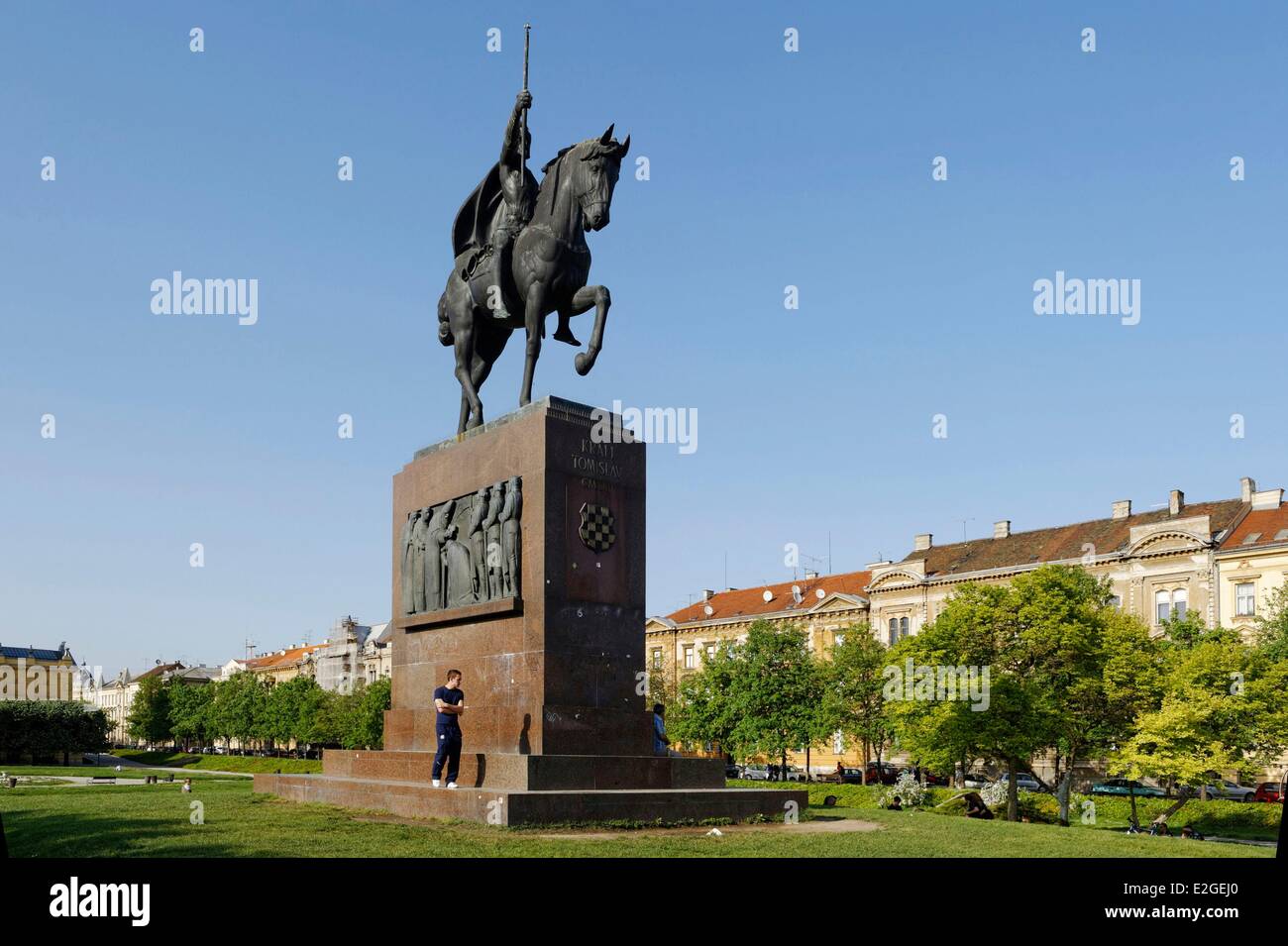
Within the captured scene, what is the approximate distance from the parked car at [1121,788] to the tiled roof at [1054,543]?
639 inches

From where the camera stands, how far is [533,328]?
68.0ft

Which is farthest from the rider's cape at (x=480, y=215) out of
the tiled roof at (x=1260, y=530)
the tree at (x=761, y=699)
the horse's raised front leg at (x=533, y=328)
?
the tiled roof at (x=1260, y=530)

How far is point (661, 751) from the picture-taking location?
20.0 m

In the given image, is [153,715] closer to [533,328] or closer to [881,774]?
[881,774]

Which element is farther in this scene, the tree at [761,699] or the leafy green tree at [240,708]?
the leafy green tree at [240,708]

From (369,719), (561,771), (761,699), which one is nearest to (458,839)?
(561,771)

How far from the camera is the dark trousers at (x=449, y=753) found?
685 inches

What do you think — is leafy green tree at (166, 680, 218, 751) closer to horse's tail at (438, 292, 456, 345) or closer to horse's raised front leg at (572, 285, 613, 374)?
horse's tail at (438, 292, 456, 345)

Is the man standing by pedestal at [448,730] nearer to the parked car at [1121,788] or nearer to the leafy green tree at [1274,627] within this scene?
the leafy green tree at [1274,627]

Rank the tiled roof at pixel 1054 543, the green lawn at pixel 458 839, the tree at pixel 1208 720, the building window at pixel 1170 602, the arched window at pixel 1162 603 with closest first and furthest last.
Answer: the green lawn at pixel 458 839 < the tree at pixel 1208 720 < the building window at pixel 1170 602 < the arched window at pixel 1162 603 < the tiled roof at pixel 1054 543

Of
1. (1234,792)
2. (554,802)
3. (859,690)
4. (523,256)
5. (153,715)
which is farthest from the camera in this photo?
(153,715)

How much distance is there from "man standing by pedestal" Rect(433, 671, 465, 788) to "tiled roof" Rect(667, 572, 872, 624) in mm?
76770

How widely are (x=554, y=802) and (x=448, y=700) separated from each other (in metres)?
2.45
